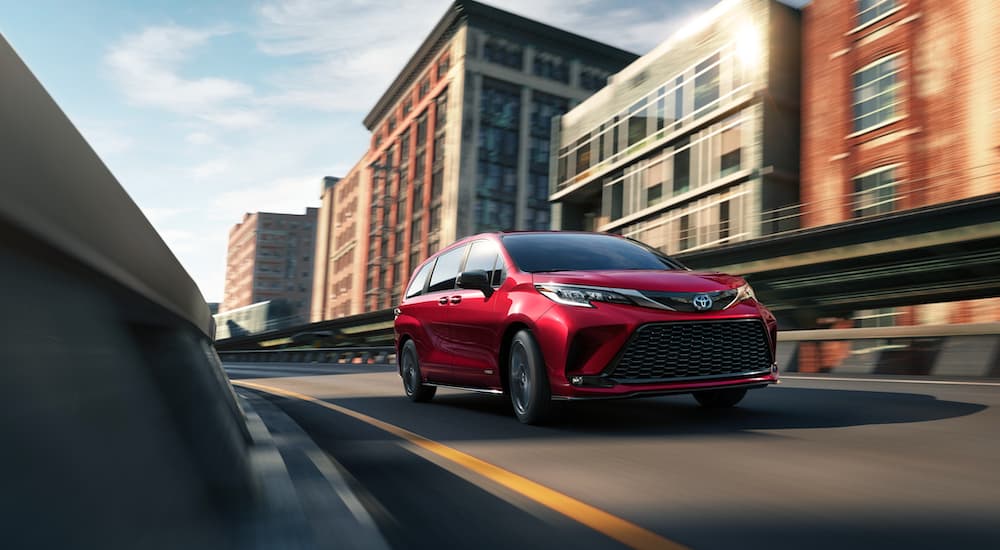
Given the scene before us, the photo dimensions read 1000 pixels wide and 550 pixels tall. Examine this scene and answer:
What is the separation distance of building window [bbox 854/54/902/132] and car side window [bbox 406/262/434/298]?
25244 mm

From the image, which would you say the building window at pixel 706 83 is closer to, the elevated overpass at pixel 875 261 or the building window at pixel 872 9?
the building window at pixel 872 9

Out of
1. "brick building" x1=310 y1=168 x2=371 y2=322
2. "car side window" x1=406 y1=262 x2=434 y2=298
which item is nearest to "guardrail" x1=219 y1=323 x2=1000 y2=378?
"car side window" x1=406 y1=262 x2=434 y2=298

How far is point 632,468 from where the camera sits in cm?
421

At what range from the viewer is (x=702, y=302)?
557 centimetres

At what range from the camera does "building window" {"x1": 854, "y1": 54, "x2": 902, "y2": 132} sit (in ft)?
96.0

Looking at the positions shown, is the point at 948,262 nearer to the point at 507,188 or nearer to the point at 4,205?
the point at 4,205

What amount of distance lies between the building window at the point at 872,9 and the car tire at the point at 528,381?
28.8 m

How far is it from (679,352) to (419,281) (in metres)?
4.21

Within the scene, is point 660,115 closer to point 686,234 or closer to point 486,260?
point 686,234

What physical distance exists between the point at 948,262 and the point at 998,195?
15.3ft

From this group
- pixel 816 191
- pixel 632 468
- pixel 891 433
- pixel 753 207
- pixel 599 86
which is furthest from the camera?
pixel 599 86

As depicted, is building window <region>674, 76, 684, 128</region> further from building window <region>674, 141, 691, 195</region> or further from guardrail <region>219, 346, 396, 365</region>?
guardrail <region>219, 346, 396, 365</region>

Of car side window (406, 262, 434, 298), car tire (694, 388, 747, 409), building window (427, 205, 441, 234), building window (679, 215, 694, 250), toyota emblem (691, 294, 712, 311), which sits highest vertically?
building window (427, 205, 441, 234)

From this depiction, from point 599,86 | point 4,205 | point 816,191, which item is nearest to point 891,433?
point 4,205
